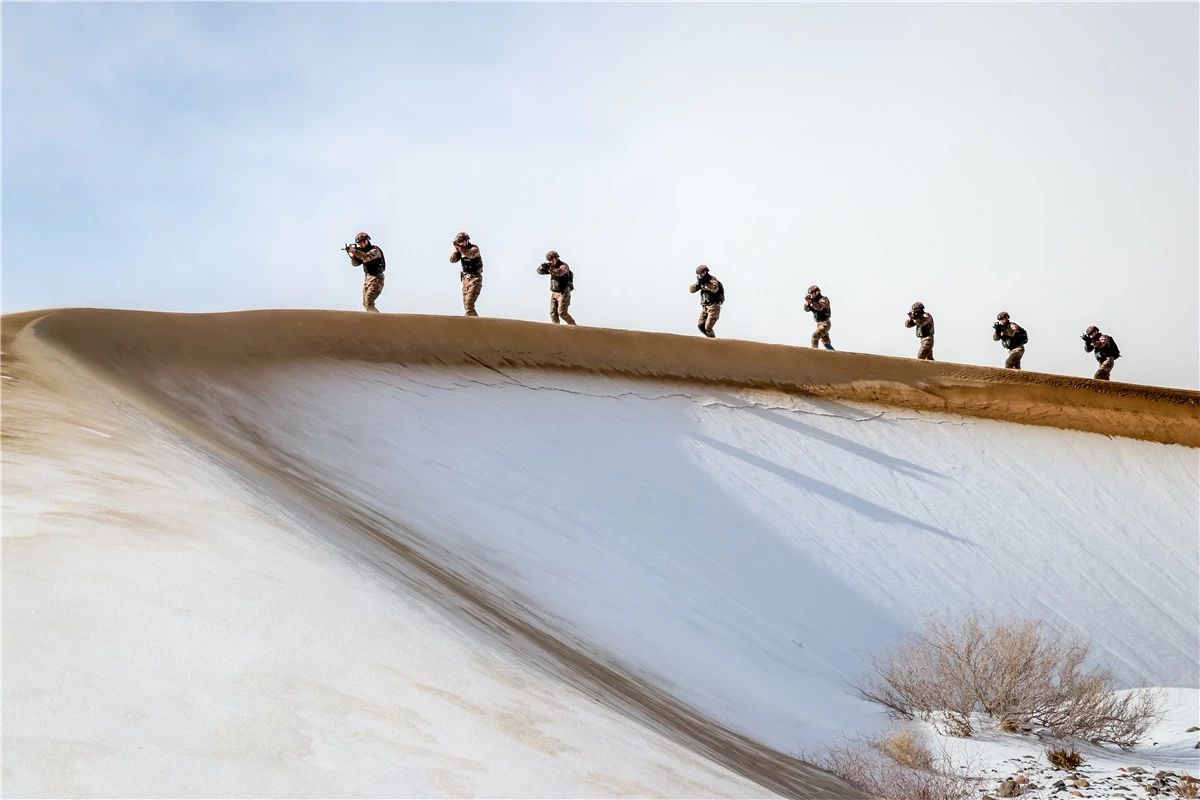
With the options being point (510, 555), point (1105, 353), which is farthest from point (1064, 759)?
point (1105, 353)

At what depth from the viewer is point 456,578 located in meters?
8.08

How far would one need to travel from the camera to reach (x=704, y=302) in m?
18.5

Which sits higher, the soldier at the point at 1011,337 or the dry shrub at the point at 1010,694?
the soldier at the point at 1011,337

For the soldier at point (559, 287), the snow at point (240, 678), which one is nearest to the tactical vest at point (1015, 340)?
the soldier at point (559, 287)

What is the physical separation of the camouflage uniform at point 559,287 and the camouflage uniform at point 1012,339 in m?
7.66

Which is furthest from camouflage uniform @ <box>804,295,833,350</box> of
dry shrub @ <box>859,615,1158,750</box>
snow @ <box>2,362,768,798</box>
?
snow @ <box>2,362,768,798</box>

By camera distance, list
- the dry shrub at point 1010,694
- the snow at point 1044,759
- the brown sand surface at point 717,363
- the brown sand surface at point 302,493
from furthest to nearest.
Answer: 1. the brown sand surface at point 717,363
2. the dry shrub at point 1010,694
3. the snow at point 1044,759
4. the brown sand surface at point 302,493

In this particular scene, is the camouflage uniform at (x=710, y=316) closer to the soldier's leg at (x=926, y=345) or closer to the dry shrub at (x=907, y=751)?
the soldier's leg at (x=926, y=345)

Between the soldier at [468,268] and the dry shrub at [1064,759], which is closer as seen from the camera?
the dry shrub at [1064,759]

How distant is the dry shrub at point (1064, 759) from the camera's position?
27.5 feet

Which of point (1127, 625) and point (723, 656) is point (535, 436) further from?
point (1127, 625)

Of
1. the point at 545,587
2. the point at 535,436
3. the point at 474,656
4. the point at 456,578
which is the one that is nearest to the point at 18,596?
the point at 474,656

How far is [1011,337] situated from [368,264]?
35.6 feet

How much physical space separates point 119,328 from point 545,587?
4.97 m
